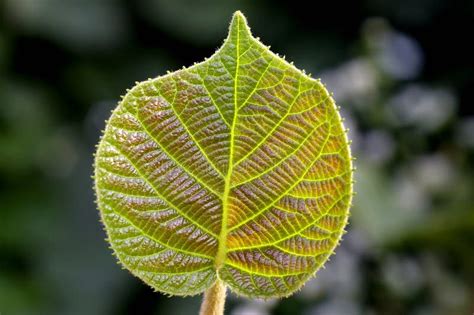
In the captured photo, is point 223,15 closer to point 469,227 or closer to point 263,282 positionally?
point 469,227

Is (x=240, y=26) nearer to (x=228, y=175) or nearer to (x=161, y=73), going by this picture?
(x=228, y=175)

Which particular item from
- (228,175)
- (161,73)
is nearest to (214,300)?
(228,175)

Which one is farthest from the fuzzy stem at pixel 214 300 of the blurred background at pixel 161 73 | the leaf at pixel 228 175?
the blurred background at pixel 161 73

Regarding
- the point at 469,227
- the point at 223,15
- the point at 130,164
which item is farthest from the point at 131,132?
the point at 223,15

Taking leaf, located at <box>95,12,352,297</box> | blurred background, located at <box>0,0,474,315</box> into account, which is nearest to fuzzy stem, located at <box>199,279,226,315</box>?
leaf, located at <box>95,12,352,297</box>

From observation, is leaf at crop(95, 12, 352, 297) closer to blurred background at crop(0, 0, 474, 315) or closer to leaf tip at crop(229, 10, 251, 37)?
leaf tip at crop(229, 10, 251, 37)

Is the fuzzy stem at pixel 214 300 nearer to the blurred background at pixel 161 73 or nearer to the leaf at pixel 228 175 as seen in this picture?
the leaf at pixel 228 175
